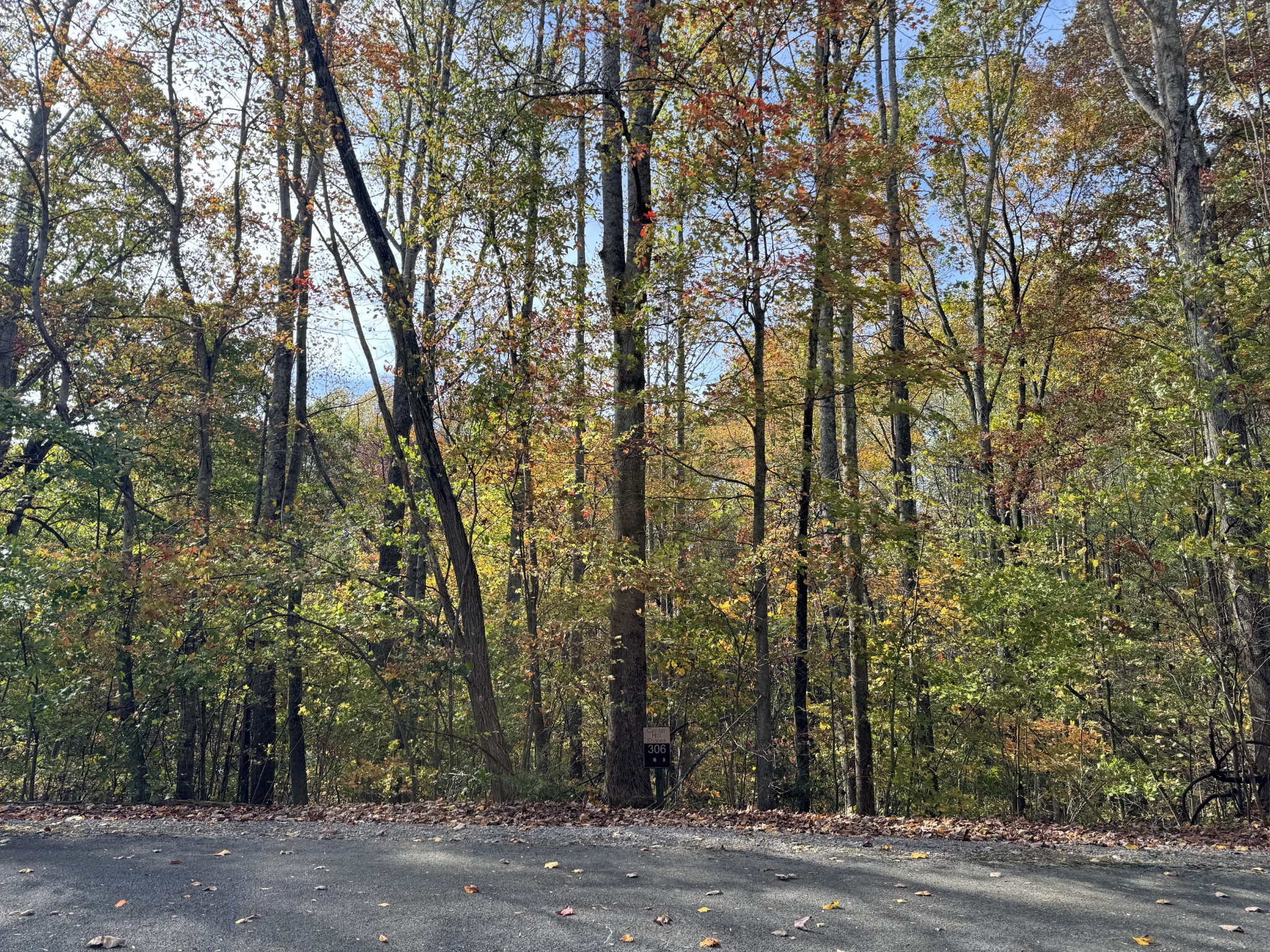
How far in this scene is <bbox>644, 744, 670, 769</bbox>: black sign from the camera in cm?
812

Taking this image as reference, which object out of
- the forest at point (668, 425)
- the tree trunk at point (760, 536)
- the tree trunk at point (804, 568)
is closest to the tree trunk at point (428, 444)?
the forest at point (668, 425)

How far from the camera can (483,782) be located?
314 inches

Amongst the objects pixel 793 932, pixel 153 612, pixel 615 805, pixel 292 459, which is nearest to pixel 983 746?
pixel 615 805

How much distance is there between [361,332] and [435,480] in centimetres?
195

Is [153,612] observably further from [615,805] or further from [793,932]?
[793,932]

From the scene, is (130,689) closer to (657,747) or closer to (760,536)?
(657,747)

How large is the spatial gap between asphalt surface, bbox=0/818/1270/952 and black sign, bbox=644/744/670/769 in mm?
2318

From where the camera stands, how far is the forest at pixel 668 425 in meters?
8.41

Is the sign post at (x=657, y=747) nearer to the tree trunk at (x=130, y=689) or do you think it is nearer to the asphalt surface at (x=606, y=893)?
the asphalt surface at (x=606, y=893)

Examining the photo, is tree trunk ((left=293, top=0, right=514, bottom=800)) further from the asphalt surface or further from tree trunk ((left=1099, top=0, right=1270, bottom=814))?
tree trunk ((left=1099, top=0, right=1270, bottom=814))

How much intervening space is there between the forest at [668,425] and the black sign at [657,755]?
40cm

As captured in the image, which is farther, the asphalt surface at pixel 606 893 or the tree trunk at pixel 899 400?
the tree trunk at pixel 899 400

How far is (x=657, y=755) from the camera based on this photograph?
817 cm

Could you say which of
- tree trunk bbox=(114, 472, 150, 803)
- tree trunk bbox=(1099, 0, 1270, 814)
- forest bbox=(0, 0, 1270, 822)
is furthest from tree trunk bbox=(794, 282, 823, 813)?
tree trunk bbox=(114, 472, 150, 803)
